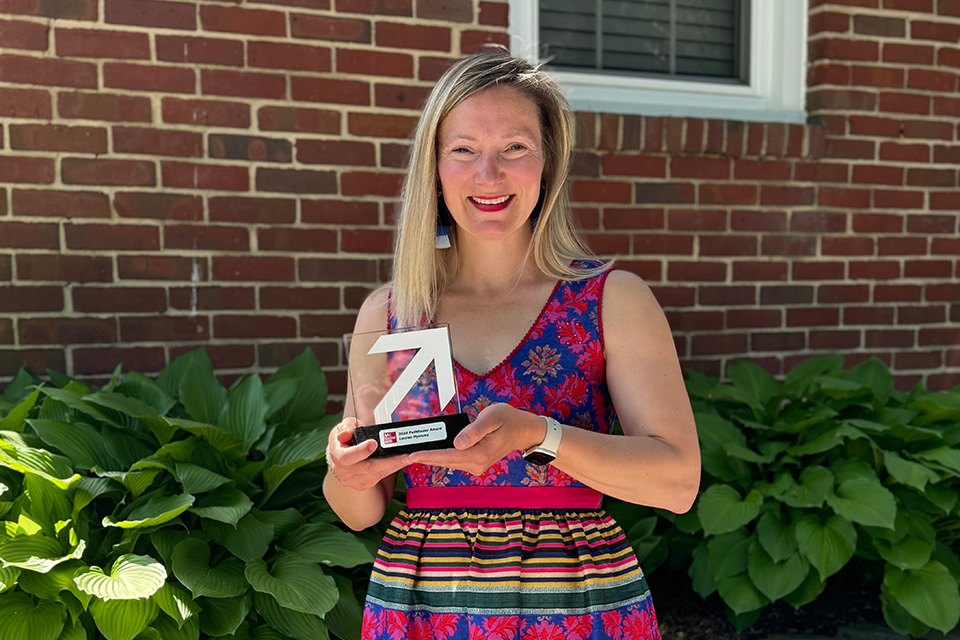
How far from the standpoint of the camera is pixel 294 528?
234 cm

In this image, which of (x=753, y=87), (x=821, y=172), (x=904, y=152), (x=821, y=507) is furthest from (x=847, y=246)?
(x=821, y=507)

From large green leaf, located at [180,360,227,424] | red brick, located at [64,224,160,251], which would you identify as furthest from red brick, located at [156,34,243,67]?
large green leaf, located at [180,360,227,424]

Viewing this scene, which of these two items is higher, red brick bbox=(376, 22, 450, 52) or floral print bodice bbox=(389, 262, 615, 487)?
red brick bbox=(376, 22, 450, 52)

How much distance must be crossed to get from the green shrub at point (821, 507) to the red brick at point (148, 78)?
214cm

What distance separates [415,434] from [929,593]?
6.57 ft

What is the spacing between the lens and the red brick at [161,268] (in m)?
2.99

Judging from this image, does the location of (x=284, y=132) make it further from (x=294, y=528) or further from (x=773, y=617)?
(x=773, y=617)

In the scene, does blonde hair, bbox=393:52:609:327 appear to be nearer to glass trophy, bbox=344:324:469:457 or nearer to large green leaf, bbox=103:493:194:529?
glass trophy, bbox=344:324:469:457

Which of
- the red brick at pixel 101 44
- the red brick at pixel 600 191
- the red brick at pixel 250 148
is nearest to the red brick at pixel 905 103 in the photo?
the red brick at pixel 600 191

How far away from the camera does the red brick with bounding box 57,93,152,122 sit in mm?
2890

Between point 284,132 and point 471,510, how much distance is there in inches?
79.0

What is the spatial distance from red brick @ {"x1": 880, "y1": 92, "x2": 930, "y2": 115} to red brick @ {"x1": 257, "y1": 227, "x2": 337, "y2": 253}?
101 inches

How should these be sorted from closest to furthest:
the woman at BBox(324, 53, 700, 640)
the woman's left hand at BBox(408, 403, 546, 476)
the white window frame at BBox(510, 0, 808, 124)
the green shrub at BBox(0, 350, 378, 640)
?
the woman's left hand at BBox(408, 403, 546, 476)
the woman at BBox(324, 53, 700, 640)
the green shrub at BBox(0, 350, 378, 640)
the white window frame at BBox(510, 0, 808, 124)

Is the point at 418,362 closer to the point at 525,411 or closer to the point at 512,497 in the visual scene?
the point at 525,411
